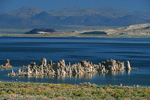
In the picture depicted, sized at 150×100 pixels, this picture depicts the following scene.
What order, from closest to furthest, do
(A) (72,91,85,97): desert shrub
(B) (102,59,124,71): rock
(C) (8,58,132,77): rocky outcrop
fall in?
(A) (72,91,85,97): desert shrub < (C) (8,58,132,77): rocky outcrop < (B) (102,59,124,71): rock

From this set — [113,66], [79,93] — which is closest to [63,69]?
[113,66]

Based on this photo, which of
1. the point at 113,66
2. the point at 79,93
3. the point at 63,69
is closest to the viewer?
the point at 79,93

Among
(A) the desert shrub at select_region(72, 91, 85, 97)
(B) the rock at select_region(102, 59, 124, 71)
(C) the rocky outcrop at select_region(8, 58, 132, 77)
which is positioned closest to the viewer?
(A) the desert shrub at select_region(72, 91, 85, 97)

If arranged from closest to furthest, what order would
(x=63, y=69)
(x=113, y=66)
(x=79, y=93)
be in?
(x=79, y=93) → (x=63, y=69) → (x=113, y=66)

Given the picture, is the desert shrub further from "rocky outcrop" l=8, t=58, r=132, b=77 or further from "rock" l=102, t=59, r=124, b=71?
"rock" l=102, t=59, r=124, b=71

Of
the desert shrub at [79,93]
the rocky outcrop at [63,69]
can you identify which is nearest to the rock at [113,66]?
the rocky outcrop at [63,69]

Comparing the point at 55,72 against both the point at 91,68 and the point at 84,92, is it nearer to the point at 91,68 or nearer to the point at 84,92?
the point at 91,68

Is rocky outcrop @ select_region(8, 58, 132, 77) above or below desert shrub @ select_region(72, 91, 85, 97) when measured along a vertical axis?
above

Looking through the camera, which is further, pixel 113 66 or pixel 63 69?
pixel 113 66

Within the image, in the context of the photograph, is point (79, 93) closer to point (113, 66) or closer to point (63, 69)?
point (63, 69)

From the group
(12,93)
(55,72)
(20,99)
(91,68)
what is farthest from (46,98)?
(91,68)

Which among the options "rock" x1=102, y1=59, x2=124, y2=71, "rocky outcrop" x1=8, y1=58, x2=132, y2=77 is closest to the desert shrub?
"rocky outcrop" x1=8, y1=58, x2=132, y2=77

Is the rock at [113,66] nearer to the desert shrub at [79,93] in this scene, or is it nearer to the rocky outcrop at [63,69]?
the rocky outcrop at [63,69]

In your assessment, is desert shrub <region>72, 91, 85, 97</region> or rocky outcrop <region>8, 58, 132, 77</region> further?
rocky outcrop <region>8, 58, 132, 77</region>
